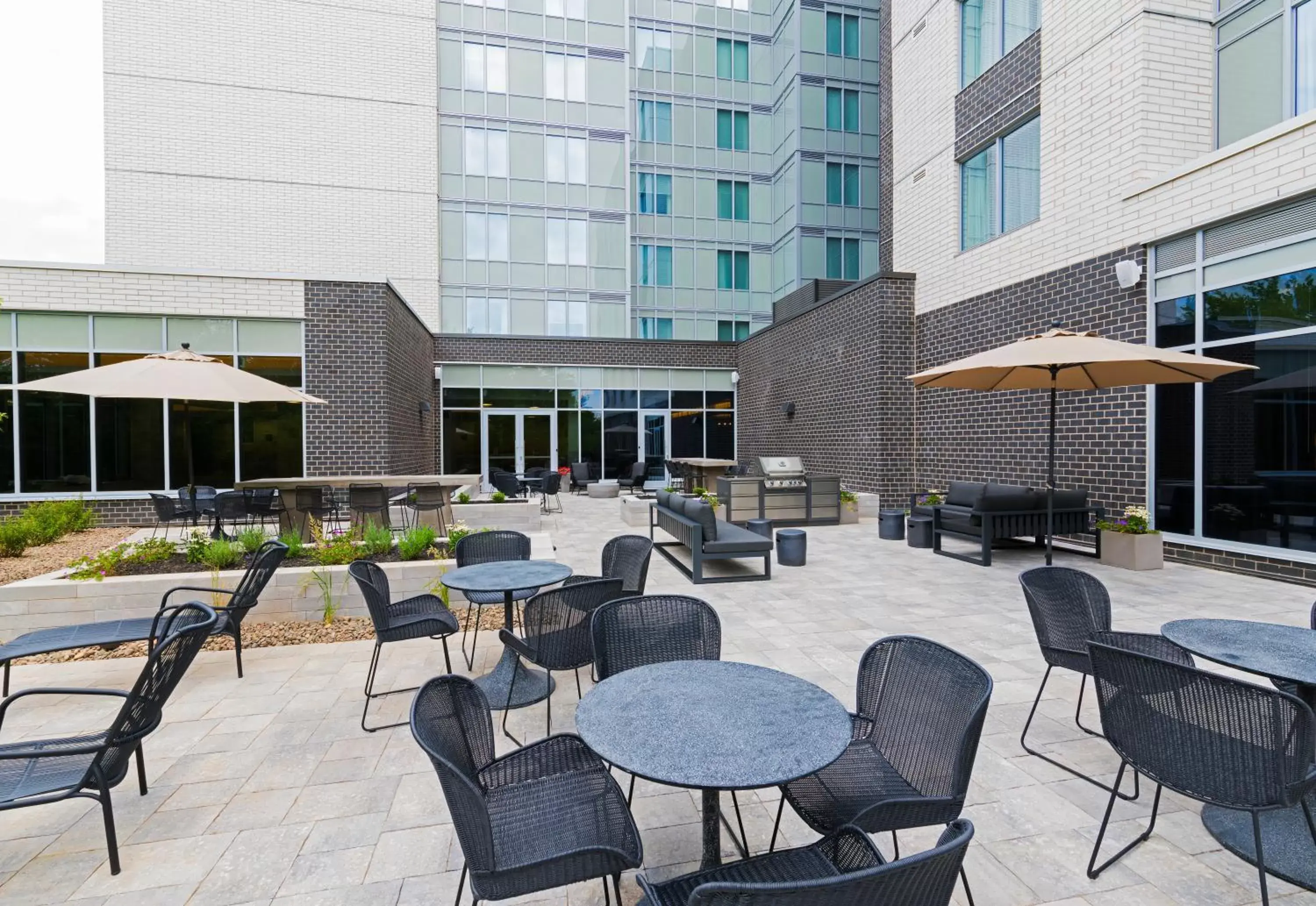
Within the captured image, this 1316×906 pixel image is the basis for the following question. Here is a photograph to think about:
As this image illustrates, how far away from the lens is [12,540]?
7.50 m

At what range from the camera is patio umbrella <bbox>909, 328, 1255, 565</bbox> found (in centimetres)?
514

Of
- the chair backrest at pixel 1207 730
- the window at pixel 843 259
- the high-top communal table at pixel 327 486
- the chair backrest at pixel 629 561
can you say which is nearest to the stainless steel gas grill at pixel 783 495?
the high-top communal table at pixel 327 486

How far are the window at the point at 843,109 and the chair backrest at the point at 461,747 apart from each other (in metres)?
22.2

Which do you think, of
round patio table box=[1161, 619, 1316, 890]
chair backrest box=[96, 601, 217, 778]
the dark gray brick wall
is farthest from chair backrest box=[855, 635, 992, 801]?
the dark gray brick wall

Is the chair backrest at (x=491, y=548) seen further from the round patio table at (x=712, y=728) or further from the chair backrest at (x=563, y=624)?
the round patio table at (x=712, y=728)

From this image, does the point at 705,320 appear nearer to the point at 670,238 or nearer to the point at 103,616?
the point at 670,238

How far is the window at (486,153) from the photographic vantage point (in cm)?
1820

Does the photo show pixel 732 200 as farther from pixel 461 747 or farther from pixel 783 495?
pixel 461 747

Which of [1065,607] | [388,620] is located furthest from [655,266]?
[1065,607]

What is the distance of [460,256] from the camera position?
18.2m

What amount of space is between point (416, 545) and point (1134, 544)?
8309 millimetres

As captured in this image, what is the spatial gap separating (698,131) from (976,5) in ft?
36.8

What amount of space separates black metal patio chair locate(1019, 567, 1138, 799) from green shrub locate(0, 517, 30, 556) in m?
11.0

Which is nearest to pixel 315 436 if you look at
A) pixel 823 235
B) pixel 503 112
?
pixel 503 112
